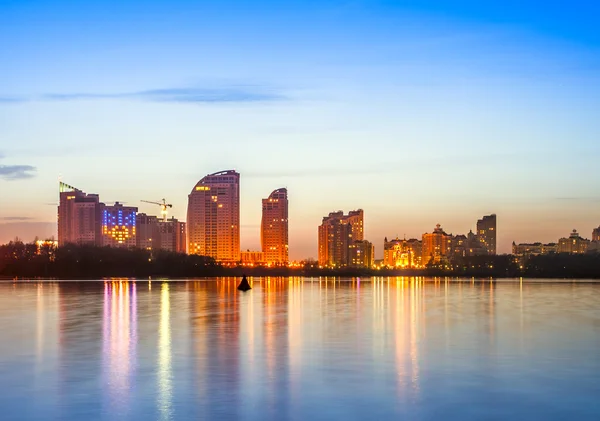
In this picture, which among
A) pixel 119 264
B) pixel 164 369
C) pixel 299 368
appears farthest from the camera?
pixel 119 264

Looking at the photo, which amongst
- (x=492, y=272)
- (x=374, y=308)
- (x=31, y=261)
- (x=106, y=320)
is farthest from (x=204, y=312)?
(x=492, y=272)

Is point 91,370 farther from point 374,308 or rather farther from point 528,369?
point 374,308

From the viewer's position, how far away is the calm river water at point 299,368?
15.4m

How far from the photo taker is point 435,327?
32906 millimetres

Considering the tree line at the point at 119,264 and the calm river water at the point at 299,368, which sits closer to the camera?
the calm river water at the point at 299,368

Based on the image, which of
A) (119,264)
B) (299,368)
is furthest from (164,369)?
(119,264)

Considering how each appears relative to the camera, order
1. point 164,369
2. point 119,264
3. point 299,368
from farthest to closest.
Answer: point 119,264, point 299,368, point 164,369

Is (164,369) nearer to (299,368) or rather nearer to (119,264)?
(299,368)

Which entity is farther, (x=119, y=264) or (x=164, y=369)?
(x=119, y=264)

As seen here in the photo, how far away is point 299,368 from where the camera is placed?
20734mm

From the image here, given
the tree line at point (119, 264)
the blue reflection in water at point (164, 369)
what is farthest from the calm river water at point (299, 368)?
the tree line at point (119, 264)

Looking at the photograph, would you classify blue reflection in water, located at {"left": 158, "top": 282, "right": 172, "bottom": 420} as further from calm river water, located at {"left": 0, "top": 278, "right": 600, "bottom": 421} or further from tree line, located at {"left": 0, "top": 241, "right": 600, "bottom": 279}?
tree line, located at {"left": 0, "top": 241, "right": 600, "bottom": 279}

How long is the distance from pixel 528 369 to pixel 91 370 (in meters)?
11.2

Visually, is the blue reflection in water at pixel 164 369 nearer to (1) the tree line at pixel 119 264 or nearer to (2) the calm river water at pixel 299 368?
(2) the calm river water at pixel 299 368
